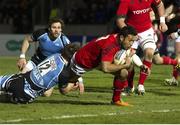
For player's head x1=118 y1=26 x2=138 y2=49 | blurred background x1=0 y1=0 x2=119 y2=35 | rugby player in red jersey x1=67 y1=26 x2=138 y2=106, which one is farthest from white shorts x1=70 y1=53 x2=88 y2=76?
blurred background x1=0 y1=0 x2=119 y2=35

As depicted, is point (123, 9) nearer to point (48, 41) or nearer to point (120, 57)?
point (48, 41)

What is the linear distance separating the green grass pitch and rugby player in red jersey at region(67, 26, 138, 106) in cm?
52

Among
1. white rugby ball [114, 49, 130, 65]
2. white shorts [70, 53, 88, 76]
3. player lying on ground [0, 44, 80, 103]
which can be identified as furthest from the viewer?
white shorts [70, 53, 88, 76]

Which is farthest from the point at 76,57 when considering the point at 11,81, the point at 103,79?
the point at 103,79

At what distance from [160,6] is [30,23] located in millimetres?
23565

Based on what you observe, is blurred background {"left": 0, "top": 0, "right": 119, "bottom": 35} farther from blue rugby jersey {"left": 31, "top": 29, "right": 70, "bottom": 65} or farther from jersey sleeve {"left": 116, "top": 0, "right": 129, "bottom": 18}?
blue rugby jersey {"left": 31, "top": 29, "right": 70, "bottom": 65}

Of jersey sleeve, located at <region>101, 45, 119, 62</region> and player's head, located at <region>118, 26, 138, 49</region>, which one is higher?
player's head, located at <region>118, 26, 138, 49</region>

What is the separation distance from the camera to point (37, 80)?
11078 mm

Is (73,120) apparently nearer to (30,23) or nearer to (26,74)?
(26,74)

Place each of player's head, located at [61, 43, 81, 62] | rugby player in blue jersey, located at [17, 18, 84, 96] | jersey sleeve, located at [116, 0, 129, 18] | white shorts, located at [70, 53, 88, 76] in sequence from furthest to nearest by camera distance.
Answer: jersey sleeve, located at [116, 0, 129, 18] < rugby player in blue jersey, located at [17, 18, 84, 96] < player's head, located at [61, 43, 81, 62] < white shorts, located at [70, 53, 88, 76]

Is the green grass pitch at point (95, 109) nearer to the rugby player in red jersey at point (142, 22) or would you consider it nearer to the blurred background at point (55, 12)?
the rugby player in red jersey at point (142, 22)

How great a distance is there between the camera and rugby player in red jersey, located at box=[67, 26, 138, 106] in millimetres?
10750

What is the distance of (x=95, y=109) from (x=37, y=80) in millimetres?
1109

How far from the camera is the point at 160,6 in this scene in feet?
46.0
